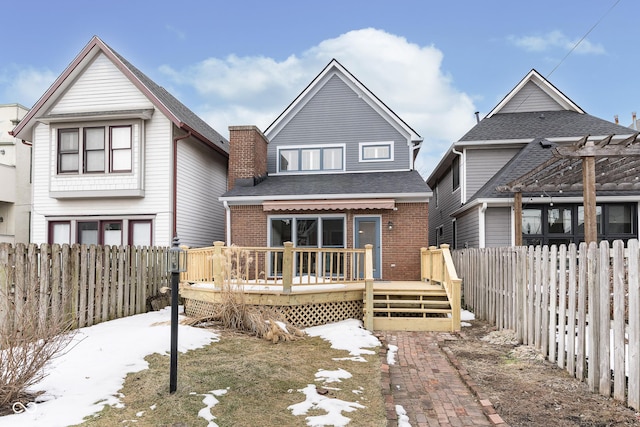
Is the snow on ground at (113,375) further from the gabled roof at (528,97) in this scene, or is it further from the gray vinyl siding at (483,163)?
the gabled roof at (528,97)

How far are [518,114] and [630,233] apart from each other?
602cm

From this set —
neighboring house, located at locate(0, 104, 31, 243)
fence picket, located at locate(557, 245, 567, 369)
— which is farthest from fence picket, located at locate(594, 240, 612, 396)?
neighboring house, located at locate(0, 104, 31, 243)

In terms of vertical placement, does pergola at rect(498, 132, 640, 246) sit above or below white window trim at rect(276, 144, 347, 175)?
below

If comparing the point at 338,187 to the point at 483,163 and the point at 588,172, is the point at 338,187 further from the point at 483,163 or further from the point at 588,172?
the point at 588,172

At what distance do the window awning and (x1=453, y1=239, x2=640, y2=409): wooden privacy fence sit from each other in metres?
4.15

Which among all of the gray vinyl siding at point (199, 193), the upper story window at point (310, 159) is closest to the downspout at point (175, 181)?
the gray vinyl siding at point (199, 193)

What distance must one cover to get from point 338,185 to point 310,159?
226 centimetres

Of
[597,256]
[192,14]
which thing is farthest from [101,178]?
[597,256]

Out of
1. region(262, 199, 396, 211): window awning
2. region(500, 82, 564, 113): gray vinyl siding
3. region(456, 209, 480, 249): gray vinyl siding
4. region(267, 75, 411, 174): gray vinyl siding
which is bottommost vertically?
region(456, 209, 480, 249): gray vinyl siding

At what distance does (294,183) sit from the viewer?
46.7 ft

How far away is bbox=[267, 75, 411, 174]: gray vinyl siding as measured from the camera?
14797 millimetres

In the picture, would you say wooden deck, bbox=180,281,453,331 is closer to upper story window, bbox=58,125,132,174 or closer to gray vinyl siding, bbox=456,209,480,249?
gray vinyl siding, bbox=456,209,480,249

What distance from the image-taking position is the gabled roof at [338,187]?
41.3 feet

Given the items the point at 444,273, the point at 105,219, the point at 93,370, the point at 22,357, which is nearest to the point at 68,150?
the point at 105,219
